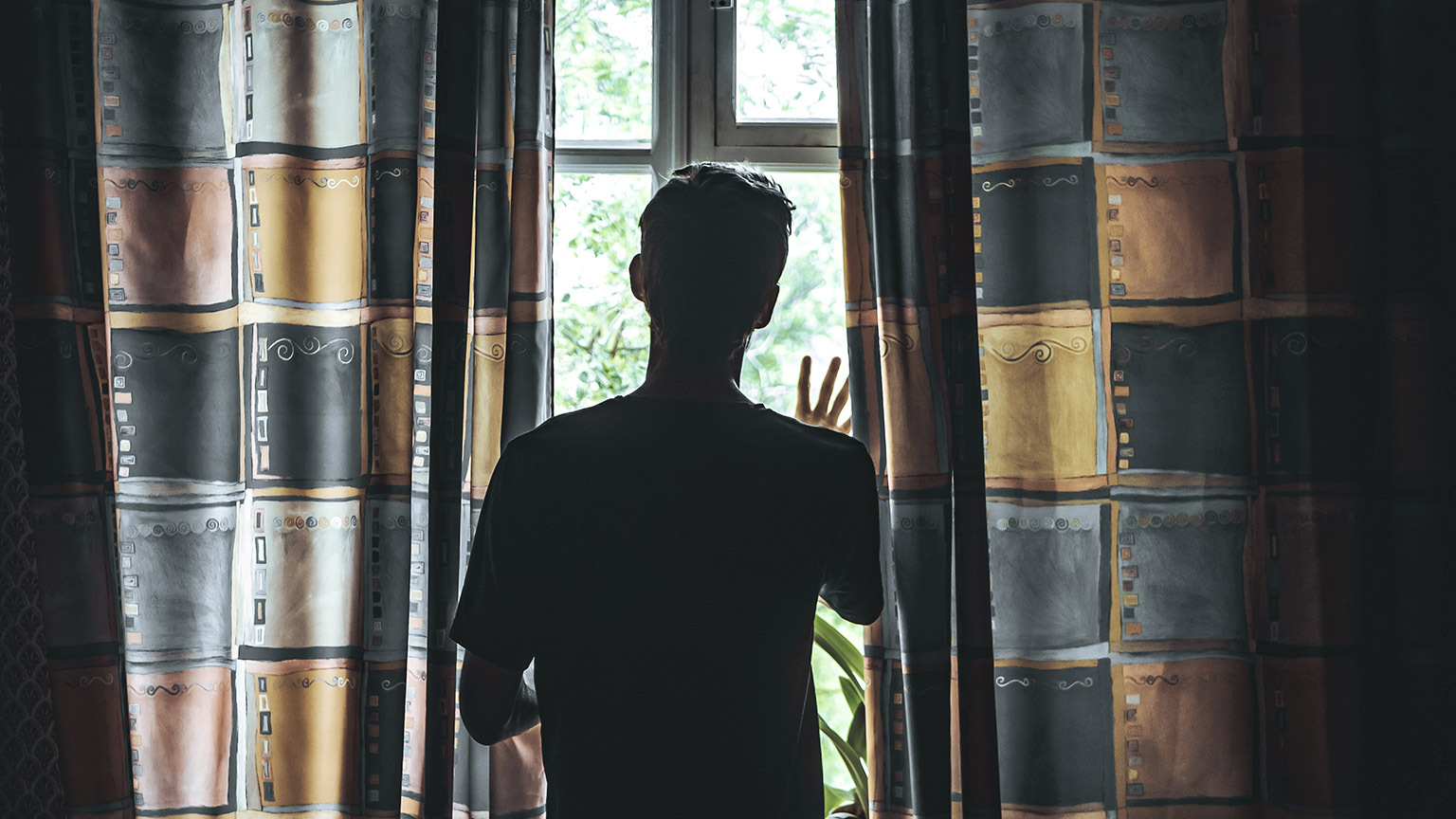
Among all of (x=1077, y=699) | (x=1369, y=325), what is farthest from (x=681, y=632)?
(x=1369, y=325)

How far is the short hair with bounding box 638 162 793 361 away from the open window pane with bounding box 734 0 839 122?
2.50ft

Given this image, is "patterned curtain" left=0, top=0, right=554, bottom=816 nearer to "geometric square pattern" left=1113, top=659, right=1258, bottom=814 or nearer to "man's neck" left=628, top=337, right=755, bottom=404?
"man's neck" left=628, top=337, right=755, bottom=404

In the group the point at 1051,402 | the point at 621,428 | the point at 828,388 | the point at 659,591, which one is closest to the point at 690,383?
the point at 621,428

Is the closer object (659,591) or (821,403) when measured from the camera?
(659,591)

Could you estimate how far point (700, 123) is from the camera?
1506mm

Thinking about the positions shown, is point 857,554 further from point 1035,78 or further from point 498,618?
point 1035,78

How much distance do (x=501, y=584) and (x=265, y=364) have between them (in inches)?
30.8

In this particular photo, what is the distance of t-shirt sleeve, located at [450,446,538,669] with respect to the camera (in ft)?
2.57

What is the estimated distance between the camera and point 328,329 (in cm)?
130

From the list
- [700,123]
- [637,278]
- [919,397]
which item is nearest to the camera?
[637,278]

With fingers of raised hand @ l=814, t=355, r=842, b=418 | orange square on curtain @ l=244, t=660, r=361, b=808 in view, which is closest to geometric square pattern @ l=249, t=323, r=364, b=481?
orange square on curtain @ l=244, t=660, r=361, b=808

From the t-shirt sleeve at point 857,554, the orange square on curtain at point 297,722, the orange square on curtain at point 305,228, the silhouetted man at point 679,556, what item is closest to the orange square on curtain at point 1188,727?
the t-shirt sleeve at point 857,554

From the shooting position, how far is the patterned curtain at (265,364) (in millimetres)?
1264

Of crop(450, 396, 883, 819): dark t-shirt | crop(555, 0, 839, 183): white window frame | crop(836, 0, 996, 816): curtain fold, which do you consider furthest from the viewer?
crop(555, 0, 839, 183): white window frame
